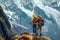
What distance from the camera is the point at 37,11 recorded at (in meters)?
11.1

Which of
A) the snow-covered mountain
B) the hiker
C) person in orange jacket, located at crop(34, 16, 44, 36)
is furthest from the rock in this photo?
the snow-covered mountain

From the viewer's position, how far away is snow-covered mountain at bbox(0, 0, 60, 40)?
11062 mm

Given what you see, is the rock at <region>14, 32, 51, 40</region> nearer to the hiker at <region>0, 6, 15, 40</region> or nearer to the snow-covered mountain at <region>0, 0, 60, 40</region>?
the hiker at <region>0, 6, 15, 40</region>

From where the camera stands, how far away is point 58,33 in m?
11.1

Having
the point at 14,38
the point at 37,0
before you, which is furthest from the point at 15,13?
the point at 14,38

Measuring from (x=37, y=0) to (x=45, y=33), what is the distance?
156 centimetres

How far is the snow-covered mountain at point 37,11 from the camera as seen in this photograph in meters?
11.1

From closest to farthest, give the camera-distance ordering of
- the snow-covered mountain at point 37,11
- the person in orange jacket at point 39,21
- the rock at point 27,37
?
the rock at point 27,37
the person in orange jacket at point 39,21
the snow-covered mountain at point 37,11

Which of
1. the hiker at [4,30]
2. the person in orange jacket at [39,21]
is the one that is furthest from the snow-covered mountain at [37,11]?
the hiker at [4,30]

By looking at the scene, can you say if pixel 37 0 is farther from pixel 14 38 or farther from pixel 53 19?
pixel 14 38

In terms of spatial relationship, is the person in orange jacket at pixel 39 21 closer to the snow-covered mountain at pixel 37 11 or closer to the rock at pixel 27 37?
the rock at pixel 27 37

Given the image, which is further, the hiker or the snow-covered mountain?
the snow-covered mountain

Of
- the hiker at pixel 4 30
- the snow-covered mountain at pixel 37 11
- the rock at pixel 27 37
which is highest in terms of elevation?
the snow-covered mountain at pixel 37 11

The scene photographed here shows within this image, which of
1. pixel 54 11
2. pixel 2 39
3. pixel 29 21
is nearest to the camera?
pixel 2 39
